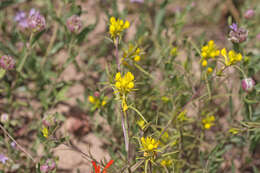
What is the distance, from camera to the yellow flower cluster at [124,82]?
5.26 feet

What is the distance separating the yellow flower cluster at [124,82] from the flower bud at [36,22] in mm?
1065

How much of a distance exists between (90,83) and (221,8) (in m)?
2.30

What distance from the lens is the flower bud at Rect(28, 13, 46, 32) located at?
7.57 ft

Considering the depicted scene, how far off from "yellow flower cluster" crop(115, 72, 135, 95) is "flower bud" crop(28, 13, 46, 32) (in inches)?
41.9

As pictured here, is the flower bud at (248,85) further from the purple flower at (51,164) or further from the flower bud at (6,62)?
the flower bud at (6,62)

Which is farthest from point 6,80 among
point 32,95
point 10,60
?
point 10,60

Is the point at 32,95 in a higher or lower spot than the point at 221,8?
lower

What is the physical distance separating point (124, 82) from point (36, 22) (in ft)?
3.70

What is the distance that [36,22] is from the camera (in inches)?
91.1

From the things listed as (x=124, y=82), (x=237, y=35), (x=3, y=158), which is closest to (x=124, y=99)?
(x=124, y=82)

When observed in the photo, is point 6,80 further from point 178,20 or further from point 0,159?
point 178,20

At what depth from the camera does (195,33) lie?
13.1ft

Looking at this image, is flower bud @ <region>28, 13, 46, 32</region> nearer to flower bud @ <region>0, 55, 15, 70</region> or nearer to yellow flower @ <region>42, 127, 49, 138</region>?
flower bud @ <region>0, 55, 15, 70</region>

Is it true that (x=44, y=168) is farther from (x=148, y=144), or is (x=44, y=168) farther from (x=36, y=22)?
(x=36, y=22)
